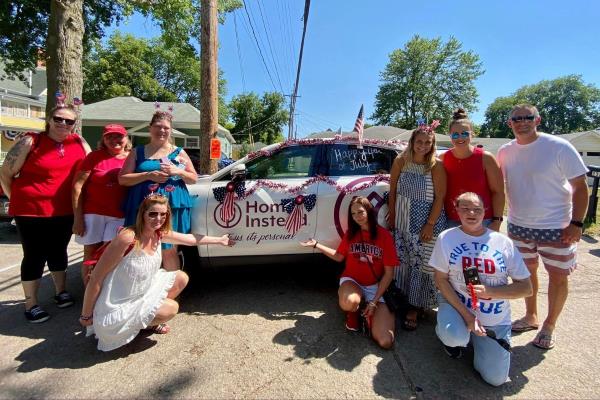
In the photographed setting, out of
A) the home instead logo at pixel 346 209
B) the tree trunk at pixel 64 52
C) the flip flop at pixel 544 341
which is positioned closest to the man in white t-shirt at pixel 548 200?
the flip flop at pixel 544 341

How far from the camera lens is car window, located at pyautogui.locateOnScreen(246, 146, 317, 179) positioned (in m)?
3.72

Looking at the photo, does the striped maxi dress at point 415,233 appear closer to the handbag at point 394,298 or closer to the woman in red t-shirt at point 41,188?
the handbag at point 394,298

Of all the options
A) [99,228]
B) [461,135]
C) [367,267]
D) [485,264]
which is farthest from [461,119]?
[99,228]

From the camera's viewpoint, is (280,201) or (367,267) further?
(280,201)

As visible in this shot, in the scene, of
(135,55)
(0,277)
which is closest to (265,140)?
(135,55)

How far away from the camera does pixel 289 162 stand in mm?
3768

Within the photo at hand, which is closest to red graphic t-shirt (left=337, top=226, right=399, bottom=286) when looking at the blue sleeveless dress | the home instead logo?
the home instead logo

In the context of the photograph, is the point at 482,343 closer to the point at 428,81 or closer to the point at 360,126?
the point at 360,126

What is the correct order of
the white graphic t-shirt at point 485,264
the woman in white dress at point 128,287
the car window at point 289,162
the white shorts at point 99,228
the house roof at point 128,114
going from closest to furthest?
the white graphic t-shirt at point 485,264 → the woman in white dress at point 128,287 → the white shorts at point 99,228 → the car window at point 289,162 → the house roof at point 128,114

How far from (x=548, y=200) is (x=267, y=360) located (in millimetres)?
2464

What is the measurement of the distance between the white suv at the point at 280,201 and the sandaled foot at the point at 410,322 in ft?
3.00

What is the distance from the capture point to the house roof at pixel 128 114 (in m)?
19.1

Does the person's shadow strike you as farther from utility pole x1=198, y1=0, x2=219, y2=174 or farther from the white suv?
utility pole x1=198, y1=0, x2=219, y2=174

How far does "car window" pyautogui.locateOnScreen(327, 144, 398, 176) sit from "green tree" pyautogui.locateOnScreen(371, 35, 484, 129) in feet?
145
